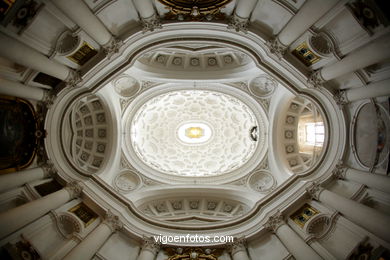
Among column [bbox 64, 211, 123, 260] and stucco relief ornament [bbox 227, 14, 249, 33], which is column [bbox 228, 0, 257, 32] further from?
column [bbox 64, 211, 123, 260]

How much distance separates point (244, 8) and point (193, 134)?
16999 mm

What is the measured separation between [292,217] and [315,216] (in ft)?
5.90

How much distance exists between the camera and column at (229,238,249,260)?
642 inches

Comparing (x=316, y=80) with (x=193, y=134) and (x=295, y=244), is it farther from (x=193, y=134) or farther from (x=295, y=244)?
(x=193, y=134)

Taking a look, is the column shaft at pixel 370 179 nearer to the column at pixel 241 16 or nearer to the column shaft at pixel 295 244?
the column shaft at pixel 295 244

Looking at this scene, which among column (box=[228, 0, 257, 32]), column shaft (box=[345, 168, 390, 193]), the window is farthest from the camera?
the window

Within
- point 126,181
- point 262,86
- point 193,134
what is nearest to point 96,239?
point 126,181

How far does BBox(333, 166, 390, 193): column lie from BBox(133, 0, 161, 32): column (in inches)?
463

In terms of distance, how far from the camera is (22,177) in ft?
43.5

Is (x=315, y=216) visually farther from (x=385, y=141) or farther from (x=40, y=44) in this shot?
(x=40, y=44)

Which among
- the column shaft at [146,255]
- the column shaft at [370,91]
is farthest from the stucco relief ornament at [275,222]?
the column shaft at [370,91]

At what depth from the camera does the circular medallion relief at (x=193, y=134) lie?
2517 cm

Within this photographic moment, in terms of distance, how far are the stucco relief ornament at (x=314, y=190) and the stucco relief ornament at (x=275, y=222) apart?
7.06ft

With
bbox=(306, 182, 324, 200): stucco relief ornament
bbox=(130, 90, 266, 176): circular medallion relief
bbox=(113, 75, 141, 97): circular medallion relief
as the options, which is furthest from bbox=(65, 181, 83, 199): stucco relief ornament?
bbox=(306, 182, 324, 200): stucco relief ornament
